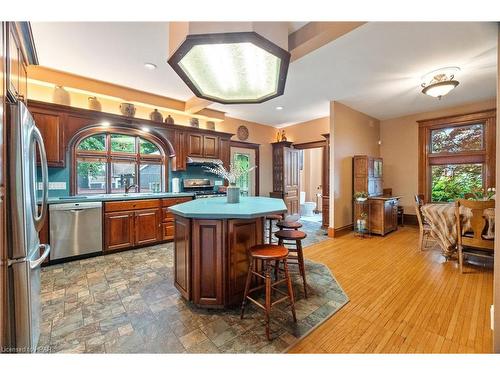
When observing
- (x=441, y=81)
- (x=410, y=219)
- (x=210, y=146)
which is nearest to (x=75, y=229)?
(x=210, y=146)

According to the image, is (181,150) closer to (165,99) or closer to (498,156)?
(165,99)

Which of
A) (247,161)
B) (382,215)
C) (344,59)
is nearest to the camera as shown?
(344,59)

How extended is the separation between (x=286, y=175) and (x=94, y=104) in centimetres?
464

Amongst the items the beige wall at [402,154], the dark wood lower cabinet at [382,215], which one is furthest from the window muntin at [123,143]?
the beige wall at [402,154]

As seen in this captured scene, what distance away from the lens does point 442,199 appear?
5117 mm

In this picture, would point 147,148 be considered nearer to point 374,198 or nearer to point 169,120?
point 169,120

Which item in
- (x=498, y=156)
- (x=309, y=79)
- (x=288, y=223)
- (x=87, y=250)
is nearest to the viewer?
(x=498, y=156)

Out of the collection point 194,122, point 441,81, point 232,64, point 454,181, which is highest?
point 441,81

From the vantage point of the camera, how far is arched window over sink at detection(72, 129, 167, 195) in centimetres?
365

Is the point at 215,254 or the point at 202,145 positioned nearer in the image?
the point at 215,254

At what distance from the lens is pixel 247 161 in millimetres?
5996

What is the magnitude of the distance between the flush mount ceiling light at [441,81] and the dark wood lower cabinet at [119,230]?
526cm

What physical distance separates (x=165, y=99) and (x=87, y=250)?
3.11 meters
